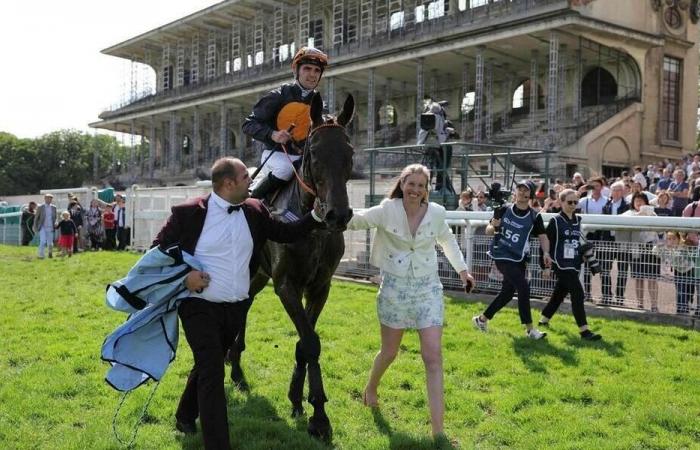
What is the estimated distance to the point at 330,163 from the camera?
14.6ft

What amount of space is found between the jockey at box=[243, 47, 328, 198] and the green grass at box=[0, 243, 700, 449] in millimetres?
1864

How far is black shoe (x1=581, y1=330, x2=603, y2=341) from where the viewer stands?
7.91 meters

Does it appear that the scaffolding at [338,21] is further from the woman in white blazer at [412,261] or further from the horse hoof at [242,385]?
the woman in white blazer at [412,261]

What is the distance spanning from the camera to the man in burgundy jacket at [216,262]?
4035 millimetres

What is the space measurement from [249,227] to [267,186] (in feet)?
4.18

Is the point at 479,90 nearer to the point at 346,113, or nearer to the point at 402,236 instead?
the point at 346,113

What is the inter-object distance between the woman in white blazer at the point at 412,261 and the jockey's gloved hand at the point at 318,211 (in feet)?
1.27

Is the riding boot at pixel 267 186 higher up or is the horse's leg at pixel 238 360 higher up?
the riding boot at pixel 267 186

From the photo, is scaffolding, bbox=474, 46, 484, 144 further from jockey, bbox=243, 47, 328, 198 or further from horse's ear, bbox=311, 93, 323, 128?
horse's ear, bbox=311, 93, 323, 128

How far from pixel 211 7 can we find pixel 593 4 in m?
27.7

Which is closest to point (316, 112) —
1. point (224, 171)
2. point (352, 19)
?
point (224, 171)

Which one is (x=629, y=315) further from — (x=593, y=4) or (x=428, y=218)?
(x=593, y=4)

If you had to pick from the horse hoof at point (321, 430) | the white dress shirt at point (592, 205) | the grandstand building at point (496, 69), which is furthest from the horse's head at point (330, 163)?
the grandstand building at point (496, 69)

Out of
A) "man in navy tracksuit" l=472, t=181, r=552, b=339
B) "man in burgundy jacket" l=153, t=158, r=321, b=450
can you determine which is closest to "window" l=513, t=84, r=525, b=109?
"man in navy tracksuit" l=472, t=181, r=552, b=339
